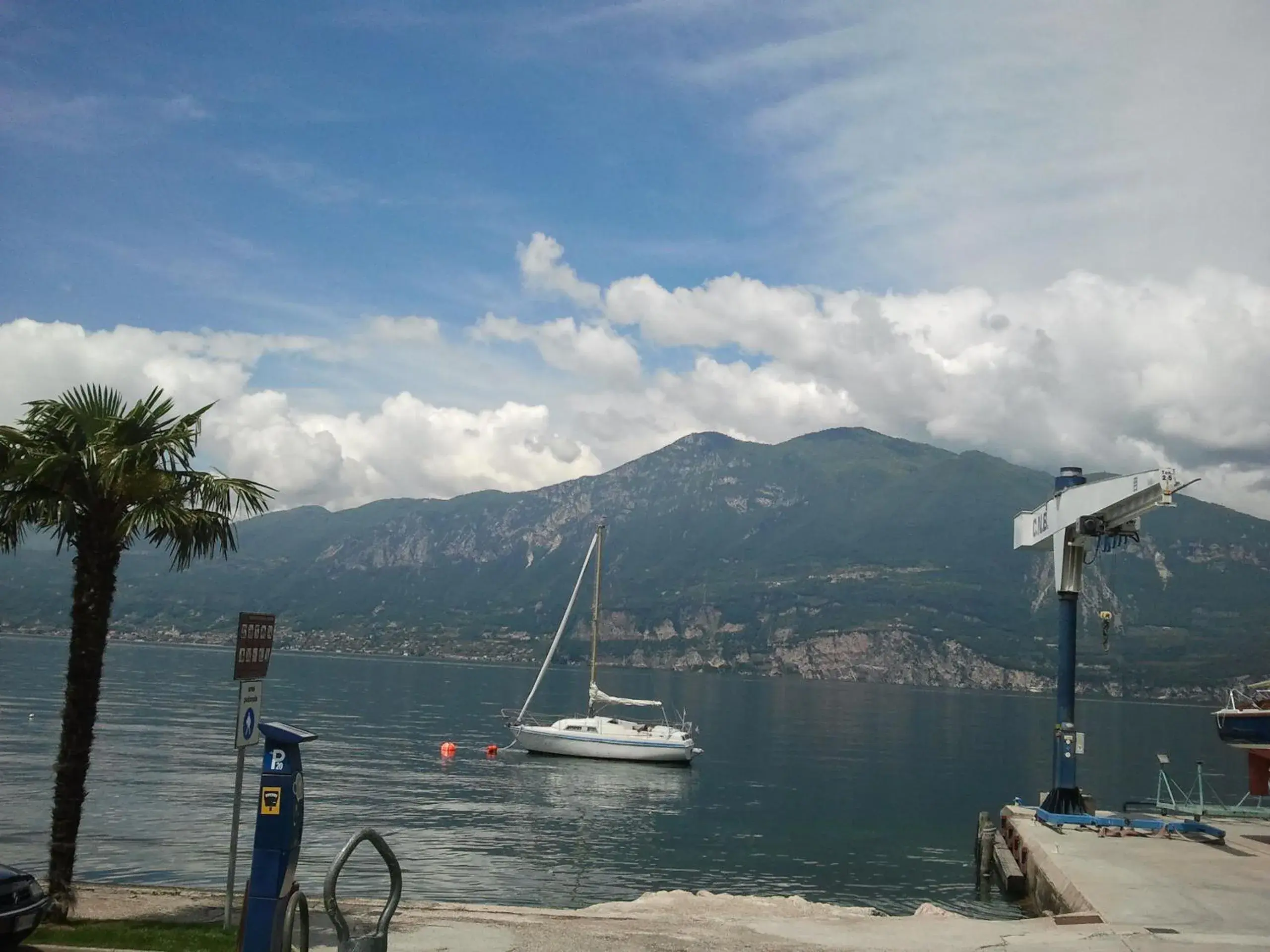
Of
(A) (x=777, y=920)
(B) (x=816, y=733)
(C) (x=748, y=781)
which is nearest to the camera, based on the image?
(A) (x=777, y=920)

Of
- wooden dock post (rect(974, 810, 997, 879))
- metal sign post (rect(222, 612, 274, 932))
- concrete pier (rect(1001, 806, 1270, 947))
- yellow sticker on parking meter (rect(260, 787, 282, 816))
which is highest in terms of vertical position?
metal sign post (rect(222, 612, 274, 932))

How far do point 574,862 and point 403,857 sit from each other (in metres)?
6.25

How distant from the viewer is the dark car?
12883 millimetres

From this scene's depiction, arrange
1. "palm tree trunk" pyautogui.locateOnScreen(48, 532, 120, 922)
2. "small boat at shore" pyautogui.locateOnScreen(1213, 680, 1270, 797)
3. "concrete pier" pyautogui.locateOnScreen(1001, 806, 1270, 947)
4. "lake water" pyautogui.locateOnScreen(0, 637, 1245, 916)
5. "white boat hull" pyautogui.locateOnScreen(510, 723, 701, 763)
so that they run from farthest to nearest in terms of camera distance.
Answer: "white boat hull" pyautogui.locateOnScreen(510, 723, 701, 763) → "small boat at shore" pyautogui.locateOnScreen(1213, 680, 1270, 797) → "lake water" pyautogui.locateOnScreen(0, 637, 1245, 916) → "concrete pier" pyautogui.locateOnScreen(1001, 806, 1270, 947) → "palm tree trunk" pyautogui.locateOnScreen(48, 532, 120, 922)

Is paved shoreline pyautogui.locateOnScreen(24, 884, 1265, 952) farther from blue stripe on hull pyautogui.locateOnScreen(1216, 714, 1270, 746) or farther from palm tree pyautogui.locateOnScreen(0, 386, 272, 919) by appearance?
blue stripe on hull pyautogui.locateOnScreen(1216, 714, 1270, 746)

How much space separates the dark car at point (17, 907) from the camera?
42.3ft

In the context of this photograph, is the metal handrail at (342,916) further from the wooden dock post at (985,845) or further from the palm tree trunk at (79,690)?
the wooden dock post at (985,845)

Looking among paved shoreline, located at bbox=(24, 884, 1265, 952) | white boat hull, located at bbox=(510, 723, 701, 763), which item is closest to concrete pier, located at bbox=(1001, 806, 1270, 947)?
paved shoreline, located at bbox=(24, 884, 1265, 952)

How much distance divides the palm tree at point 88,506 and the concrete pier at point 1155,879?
680 inches

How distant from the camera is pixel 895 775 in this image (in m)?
77.8

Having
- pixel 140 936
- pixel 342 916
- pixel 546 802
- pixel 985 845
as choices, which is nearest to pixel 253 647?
pixel 140 936

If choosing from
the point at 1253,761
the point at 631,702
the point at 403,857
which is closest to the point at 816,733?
the point at 631,702

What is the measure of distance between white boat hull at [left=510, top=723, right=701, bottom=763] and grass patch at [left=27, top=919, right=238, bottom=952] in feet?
207

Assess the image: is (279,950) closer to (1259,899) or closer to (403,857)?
(1259,899)
